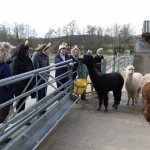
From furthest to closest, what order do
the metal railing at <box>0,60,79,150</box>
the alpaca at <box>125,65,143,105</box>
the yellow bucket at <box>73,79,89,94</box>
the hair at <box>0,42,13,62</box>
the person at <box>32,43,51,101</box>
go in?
the alpaca at <box>125,65,143,105</box>
the yellow bucket at <box>73,79,89,94</box>
the person at <box>32,43,51,101</box>
the hair at <box>0,42,13,62</box>
the metal railing at <box>0,60,79,150</box>

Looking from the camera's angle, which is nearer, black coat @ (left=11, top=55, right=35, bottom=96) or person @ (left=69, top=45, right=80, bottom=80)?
black coat @ (left=11, top=55, right=35, bottom=96)

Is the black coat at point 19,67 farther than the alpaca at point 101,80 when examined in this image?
No

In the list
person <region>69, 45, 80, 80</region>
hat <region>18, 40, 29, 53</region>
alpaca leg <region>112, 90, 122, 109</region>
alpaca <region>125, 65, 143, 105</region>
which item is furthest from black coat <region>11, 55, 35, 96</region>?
alpaca <region>125, 65, 143, 105</region>

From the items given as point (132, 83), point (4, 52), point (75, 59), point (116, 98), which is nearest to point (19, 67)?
point (4, 52)

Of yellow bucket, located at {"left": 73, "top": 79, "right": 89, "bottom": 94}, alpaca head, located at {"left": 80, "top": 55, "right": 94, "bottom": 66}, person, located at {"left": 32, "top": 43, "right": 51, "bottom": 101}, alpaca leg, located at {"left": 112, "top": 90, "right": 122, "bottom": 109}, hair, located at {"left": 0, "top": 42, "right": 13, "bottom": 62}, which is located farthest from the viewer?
alpaca leg, located at {"left": 112, "top": 90, "right": 122, "bottom": 109}

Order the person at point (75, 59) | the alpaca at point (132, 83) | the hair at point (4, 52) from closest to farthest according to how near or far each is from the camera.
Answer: the hair at point (4, 52) → the person at point (75, 59) → the alpaca at point (132, 83)

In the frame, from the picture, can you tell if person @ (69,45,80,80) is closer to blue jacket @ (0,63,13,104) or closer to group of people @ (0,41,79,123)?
→ group of people @ (0,41,79,123)

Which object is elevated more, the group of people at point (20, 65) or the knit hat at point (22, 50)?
the knit hat at point (22, 50)

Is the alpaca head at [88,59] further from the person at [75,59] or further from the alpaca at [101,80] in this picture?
the person at [75,59]

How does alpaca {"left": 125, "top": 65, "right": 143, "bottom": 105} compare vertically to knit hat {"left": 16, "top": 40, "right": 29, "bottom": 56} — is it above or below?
below

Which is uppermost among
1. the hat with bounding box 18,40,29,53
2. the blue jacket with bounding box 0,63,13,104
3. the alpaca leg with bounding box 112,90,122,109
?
the hat with bounding box 18,40,29,53

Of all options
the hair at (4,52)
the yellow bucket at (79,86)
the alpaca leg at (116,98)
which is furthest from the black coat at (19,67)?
the alpaca leg at (116,98)

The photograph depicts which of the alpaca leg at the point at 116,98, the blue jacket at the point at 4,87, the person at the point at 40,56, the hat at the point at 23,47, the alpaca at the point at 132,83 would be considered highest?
the hat at the point at 23,47

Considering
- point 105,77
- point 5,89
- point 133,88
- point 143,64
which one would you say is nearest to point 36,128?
point 5,89
